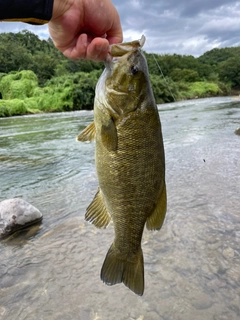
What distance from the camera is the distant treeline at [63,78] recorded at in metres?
41.5

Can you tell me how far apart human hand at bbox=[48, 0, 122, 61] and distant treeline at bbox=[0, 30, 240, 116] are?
120 cm

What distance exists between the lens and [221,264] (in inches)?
135

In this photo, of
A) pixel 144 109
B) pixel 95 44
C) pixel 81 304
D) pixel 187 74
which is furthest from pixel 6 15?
pixel 187 74

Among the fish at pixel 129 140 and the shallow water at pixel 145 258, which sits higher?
the fish at pixel 129 140

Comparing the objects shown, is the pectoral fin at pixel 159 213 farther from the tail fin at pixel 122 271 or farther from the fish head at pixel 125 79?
the fish head at pixel 125 79

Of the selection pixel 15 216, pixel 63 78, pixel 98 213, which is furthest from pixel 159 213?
pixel 63 78

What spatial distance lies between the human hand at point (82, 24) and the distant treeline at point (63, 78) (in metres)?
1.20

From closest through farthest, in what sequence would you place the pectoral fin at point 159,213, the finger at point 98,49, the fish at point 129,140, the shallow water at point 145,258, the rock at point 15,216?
the finger at point 98,49 < the fish at point 129,140 < the pectoral fin at point 159,213 < the shallow water at point 145,258 < the rock at point 15,216

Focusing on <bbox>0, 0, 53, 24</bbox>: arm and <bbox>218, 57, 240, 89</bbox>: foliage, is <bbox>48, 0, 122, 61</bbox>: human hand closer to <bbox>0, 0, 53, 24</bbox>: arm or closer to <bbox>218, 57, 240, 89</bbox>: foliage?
<bbox>0, 0, 53, 24</bbox>: arm

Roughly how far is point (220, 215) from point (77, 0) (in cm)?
354

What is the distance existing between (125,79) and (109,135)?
0.38 metres

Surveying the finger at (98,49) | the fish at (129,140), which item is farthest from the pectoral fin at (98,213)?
the finger at (98,49)

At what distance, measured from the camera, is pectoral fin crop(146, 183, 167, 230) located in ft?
7.14

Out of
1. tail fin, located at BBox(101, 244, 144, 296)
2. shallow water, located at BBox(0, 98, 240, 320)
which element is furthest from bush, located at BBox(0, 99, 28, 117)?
tail fin, located at BBox(101, 244, 144, 296)
